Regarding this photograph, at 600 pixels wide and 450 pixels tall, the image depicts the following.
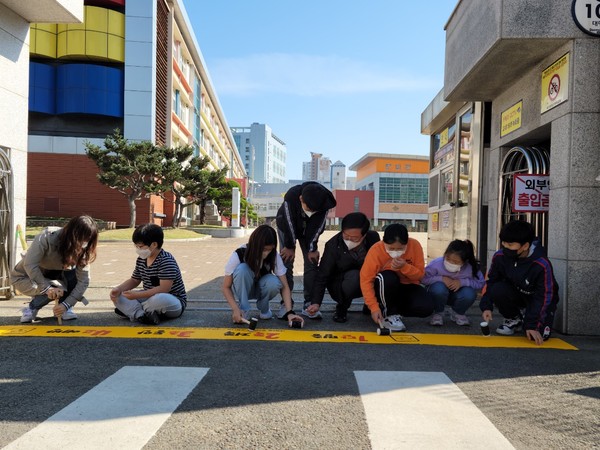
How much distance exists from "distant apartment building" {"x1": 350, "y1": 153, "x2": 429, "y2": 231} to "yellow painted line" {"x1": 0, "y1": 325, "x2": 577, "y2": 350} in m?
72.3

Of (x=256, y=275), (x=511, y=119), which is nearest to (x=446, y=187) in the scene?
(x=511, y=119)

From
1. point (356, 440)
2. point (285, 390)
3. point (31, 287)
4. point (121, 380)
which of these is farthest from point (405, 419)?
point (31, 287)

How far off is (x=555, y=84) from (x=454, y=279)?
2367 mm

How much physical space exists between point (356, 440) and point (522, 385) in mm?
1501

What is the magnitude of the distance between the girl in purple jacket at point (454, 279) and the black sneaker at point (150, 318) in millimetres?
2777

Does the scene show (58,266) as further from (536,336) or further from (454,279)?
(536,336)

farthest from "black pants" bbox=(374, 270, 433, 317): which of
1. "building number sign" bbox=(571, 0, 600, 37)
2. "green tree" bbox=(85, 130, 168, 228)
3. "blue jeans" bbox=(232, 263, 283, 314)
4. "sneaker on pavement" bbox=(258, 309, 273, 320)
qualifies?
"green tree" bbox=(85, 130, 168, 228)

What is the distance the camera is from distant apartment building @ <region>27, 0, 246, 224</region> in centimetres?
2997

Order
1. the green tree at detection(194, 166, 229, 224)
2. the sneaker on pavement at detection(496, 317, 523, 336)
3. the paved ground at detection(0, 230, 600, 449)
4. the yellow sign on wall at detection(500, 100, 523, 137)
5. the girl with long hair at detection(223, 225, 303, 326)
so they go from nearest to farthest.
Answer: the paved ground at detection(0, 230, 600, 449)
the sneaker on pavement at detection(496, 317, 523, 336)
the girl with long hair at detection(223, 225, 303, 326)
the yellow sign on wall at detection(500, 100, 523, 137)
the green tree at detection(194, 166, 229, 224)

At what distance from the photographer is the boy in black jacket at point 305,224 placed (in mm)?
5555

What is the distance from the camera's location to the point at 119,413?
260cm

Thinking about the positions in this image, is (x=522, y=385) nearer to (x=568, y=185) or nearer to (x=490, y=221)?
(x=568, y=185)

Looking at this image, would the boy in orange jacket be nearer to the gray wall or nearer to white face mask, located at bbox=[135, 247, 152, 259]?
the gray wall

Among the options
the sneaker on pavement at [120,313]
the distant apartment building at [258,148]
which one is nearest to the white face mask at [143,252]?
the sneaker on pavement at [120,313]
